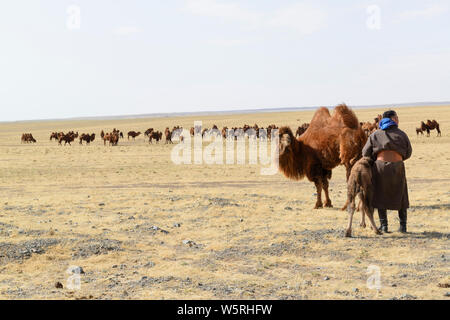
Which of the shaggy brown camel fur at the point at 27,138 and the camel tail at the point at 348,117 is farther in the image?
the shaggy brown camel fur at the point at 27,138

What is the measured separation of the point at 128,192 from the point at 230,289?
30.2 feet

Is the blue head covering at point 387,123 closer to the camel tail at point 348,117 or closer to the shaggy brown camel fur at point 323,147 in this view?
the shaggy brown camel fur at point 323,147

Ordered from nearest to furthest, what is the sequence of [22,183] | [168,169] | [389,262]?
1. [389,262]
2. [22,183]
3. [168,169]

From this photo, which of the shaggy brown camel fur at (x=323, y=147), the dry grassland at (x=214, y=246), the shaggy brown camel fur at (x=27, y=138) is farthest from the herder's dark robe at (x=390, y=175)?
the shaggy brown camel fur at (x=27, y=138)

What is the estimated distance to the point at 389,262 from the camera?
6.71 m

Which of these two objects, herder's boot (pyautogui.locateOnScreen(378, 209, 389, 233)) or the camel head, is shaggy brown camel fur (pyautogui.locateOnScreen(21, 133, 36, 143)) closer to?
the camel head

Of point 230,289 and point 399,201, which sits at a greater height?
point 399,201

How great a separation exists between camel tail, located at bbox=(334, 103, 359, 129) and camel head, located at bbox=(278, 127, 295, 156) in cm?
119

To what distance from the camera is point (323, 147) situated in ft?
35.8

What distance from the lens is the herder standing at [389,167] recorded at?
314 inches

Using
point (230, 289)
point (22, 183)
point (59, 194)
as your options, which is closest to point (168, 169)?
point (22, 183)
